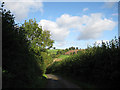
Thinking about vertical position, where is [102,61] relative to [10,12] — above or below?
below

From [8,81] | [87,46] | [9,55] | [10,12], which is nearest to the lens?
[8,81]

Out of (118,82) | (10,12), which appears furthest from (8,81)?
(118,82)

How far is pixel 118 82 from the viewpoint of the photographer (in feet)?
39.9

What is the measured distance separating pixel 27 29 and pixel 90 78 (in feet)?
84.6

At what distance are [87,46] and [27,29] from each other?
70.3 feet

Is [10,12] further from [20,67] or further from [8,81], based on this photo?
[8,81]

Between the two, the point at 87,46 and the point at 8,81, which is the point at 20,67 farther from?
the point at 87,46

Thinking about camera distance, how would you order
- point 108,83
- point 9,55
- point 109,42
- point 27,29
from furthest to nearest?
point 27,29, point 109,42, point 108,83, point 9,55

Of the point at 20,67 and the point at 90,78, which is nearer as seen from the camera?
the point at 20,67

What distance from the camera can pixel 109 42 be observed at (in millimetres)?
17000

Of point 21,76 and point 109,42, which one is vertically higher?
point 109,42

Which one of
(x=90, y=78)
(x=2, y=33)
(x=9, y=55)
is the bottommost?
(x=90, y=78)

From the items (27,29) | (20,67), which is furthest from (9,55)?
(27,29)

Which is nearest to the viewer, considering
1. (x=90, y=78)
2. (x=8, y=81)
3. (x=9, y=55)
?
(x=8, y=81)
